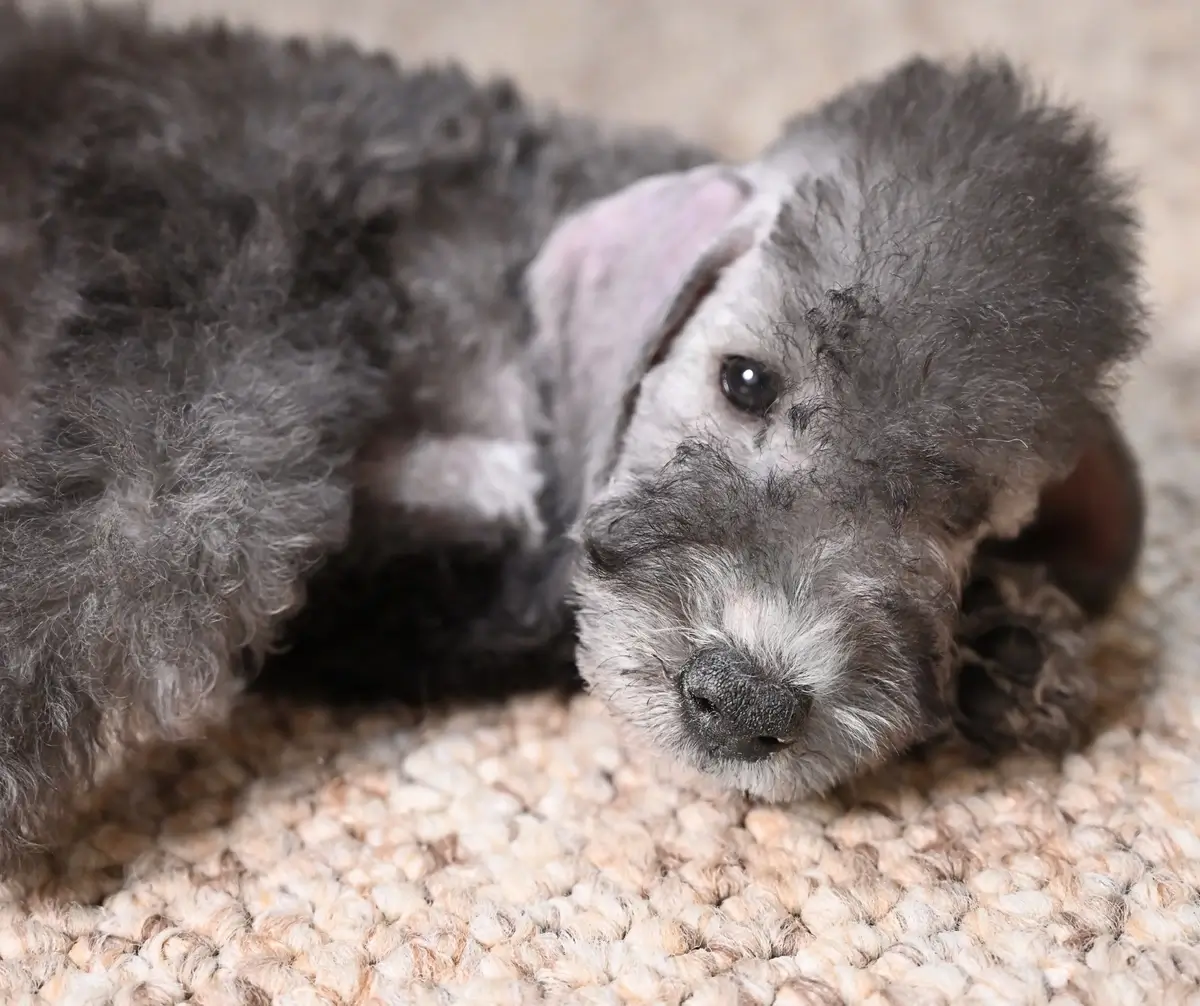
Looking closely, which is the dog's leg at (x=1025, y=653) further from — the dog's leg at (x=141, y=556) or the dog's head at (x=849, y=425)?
the dog's leg at (x=141, y=556)

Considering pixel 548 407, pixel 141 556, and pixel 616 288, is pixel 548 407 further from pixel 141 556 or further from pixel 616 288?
pixel 141 556

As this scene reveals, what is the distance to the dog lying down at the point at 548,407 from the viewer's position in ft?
4.65

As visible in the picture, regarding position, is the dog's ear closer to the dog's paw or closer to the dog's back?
the dog's back

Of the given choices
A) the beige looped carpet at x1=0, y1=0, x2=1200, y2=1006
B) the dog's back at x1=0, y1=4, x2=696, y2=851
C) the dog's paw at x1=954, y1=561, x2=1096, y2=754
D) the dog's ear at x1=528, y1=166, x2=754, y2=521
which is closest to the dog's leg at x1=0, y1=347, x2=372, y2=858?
the dog's back at x1=0, y1=4, x2=696, y2=851

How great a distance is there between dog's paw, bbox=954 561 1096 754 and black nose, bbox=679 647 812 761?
1.39 feet

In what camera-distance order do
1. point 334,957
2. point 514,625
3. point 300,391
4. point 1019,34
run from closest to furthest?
point 334,957 < point 300,391 < point 514,625 < point 1019,34

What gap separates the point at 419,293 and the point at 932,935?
1.11 meters

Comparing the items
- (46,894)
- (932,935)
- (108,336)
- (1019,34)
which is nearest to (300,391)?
(108,336)

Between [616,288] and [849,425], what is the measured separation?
1.53 ft

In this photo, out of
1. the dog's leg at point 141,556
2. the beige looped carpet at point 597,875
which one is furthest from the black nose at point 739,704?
the dog's leg at point 141,556

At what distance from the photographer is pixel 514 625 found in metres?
1.77

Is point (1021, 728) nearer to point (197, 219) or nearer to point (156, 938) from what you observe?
point (156, 938)

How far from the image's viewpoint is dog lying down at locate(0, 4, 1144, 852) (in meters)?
1.42

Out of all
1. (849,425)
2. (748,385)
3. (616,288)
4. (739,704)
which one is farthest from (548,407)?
(739,704)
